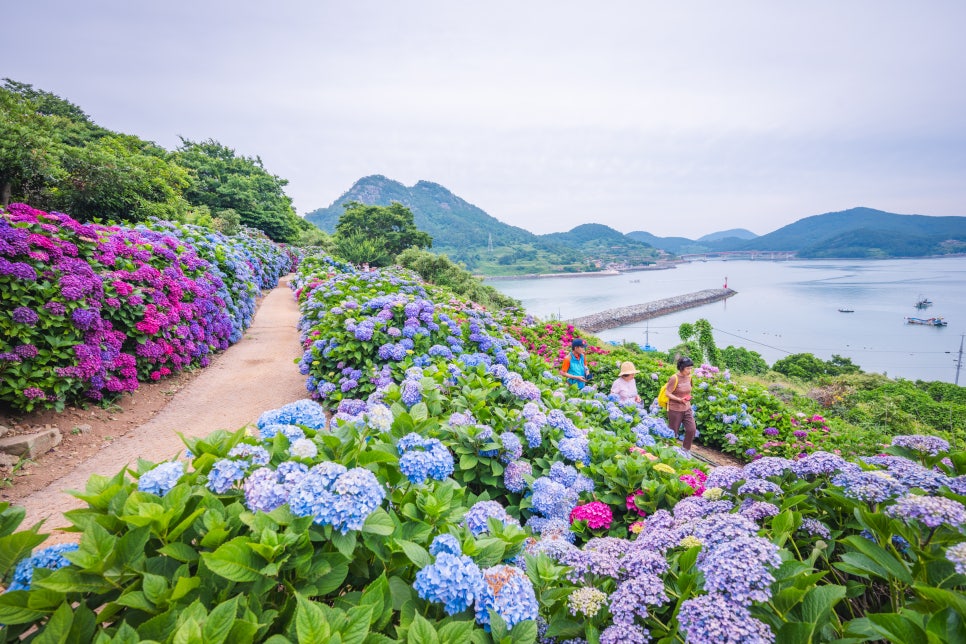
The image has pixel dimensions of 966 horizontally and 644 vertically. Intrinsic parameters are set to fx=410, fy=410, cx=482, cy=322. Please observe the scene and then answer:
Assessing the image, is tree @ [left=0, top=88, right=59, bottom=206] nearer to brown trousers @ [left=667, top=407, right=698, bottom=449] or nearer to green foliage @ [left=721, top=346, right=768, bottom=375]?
brown trousers @ [left=667, top=407, right=698, bottom=449]

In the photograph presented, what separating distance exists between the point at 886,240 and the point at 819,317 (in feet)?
483

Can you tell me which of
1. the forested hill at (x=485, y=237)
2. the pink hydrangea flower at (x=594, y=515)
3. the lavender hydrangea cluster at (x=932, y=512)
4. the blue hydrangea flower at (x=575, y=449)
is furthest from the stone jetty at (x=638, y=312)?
the forested hill at (x=485, y=237)

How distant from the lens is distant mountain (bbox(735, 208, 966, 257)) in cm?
14050

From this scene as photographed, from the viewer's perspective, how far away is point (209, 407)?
501 centimetres

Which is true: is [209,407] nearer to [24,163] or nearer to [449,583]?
[449,583]

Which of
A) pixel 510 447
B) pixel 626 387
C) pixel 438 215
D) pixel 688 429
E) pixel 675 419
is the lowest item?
pixel 688 429

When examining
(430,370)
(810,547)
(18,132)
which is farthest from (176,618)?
(18,132)

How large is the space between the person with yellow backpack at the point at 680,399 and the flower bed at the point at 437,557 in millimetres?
3589

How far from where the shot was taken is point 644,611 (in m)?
1.23

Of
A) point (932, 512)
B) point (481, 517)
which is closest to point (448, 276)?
point (481, 517)

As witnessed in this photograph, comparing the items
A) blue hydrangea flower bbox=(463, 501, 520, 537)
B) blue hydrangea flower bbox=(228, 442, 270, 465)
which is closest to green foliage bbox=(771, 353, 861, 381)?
blue hydrangea flower bbox=(463, 501, 520, 537)

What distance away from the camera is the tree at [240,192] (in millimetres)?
24438

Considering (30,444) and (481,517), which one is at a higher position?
(481,517)

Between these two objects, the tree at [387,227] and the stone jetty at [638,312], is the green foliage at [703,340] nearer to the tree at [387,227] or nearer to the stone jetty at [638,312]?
the stone jetty at [638,312]
